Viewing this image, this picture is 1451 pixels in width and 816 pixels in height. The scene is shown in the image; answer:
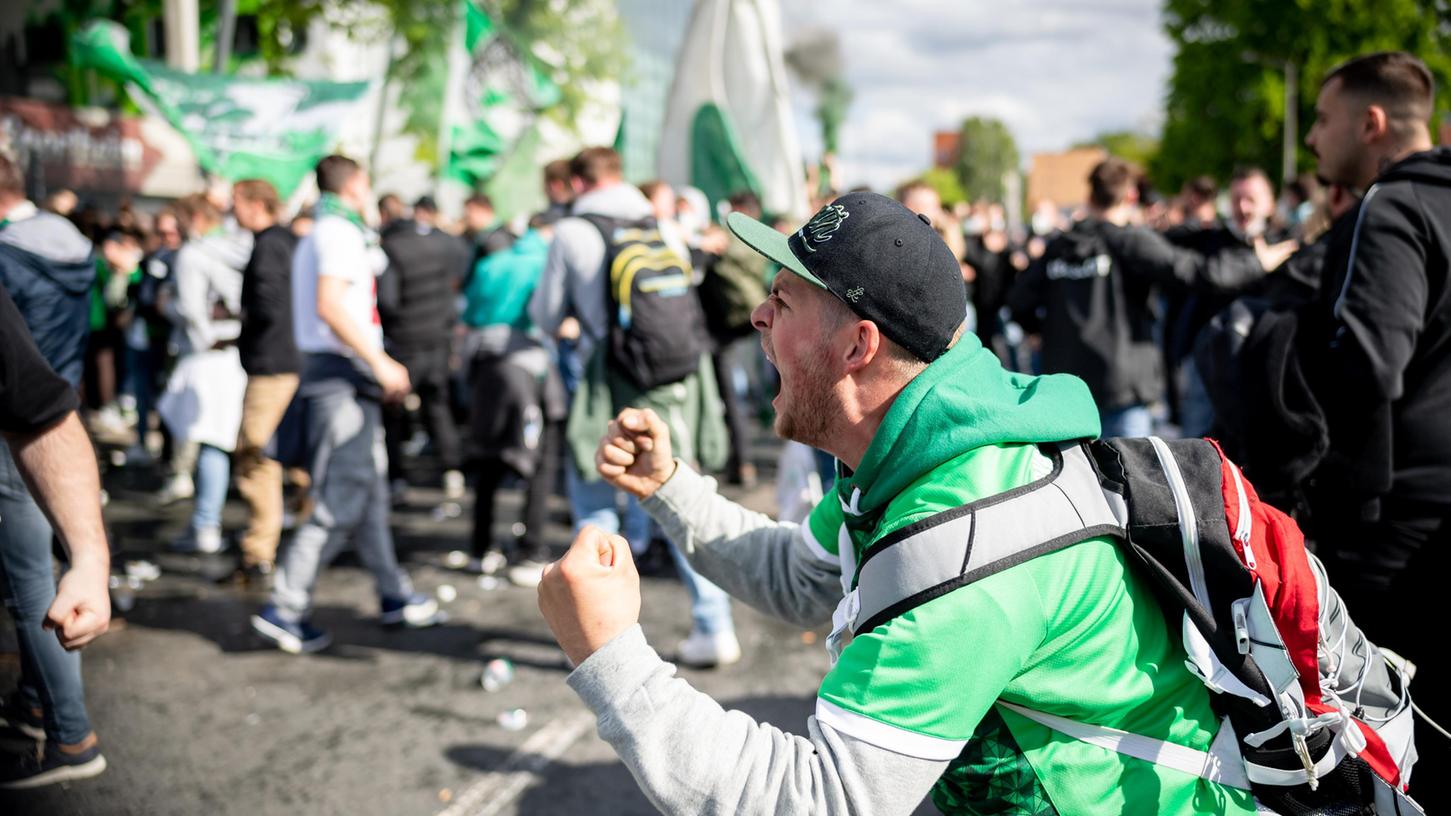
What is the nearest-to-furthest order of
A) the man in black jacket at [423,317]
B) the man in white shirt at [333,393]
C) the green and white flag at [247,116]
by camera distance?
the man in white shirt at [333,393] → the man in black jacket at [423,317] → the green and white flag at [247,116]

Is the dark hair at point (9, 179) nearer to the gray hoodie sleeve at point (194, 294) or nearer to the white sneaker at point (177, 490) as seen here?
the gray hoodie sleeve at point (194, 294)

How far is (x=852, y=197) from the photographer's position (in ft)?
5.80

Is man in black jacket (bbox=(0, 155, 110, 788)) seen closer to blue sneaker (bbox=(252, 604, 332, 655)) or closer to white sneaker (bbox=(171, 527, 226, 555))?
blue sneaker (bbox=(252, 604, 332, 655))

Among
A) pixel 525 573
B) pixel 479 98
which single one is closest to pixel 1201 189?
pixel 525 573

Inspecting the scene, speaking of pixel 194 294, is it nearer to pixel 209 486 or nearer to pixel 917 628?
pixel 209 486

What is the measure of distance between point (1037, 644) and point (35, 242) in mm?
3766

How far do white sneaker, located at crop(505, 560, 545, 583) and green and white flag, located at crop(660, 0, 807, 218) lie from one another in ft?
26.0

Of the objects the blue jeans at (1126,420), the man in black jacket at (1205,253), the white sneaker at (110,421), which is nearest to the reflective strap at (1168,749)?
the man in black jacket at (1205,253)

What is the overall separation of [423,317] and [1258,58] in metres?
35.4

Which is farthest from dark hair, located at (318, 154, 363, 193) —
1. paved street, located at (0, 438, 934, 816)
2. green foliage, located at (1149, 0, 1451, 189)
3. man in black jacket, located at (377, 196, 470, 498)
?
green foliage, located at (1149, 0, 1451, 189)

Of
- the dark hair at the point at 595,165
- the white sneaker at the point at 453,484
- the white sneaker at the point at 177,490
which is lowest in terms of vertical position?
the white sneaker at the point at 177,490

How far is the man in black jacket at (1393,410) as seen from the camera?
8.18 feet

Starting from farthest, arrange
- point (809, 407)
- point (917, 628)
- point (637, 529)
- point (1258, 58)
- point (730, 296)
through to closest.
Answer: point (1258, 58) → point (730, 296) → point (637, 529) → point (809, 407) → point (917, 628)

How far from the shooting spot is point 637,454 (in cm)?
226
